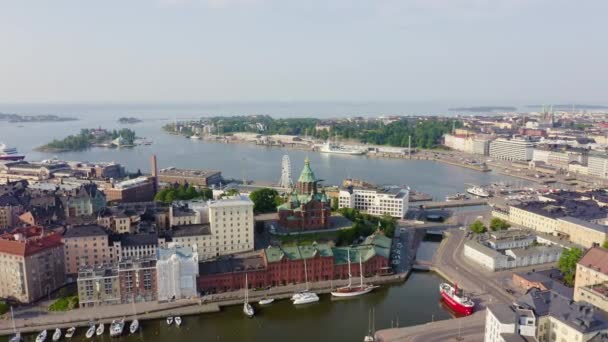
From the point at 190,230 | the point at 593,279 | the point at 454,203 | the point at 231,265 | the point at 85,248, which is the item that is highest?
the point at 190,230

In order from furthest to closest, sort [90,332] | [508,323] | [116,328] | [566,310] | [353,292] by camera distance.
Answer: [353,292], [116,328], [90,332], [566,310], [508,323]

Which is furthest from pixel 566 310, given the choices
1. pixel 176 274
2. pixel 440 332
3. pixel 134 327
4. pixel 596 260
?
pixel 134 327

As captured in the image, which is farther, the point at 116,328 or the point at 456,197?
the point at 456,197

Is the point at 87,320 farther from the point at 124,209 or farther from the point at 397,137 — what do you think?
the point at 397,137

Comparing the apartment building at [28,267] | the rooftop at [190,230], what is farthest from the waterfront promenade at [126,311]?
the rooftop at [190,230]

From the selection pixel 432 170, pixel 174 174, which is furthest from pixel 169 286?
pixel 432 170

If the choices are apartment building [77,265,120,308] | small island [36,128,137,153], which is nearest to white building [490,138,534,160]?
apartment building [77,265,120,308]

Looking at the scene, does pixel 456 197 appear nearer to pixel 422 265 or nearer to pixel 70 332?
pixel 422 265
